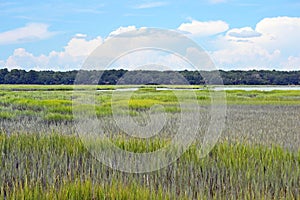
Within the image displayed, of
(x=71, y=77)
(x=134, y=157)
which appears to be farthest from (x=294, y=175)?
(x=71, y=77)

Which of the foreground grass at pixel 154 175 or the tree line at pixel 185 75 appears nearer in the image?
the foreground grass at pixel 154 175

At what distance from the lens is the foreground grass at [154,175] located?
287 cm

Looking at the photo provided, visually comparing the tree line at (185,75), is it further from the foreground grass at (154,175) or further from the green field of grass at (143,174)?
the foreground grass at (154,175)

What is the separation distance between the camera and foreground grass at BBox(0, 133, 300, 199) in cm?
287

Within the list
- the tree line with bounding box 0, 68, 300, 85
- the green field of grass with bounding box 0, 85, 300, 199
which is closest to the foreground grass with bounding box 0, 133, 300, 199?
the green field of grass with bounding box 0, 85, 300, 199

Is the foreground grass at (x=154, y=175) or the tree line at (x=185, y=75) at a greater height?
the tree line at (x=185, y=75)

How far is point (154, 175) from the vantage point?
3.67 metres

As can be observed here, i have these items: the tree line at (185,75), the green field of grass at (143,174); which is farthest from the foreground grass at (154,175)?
the tree line at (185,75)

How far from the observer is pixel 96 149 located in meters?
4.49

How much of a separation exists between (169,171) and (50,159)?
49.3 inches

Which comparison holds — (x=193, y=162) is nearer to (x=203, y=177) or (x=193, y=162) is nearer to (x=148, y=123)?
(x=203, y=177)

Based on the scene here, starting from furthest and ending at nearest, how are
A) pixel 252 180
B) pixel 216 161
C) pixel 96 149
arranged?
pixel 96 149 → pixel 216 161 → pixel 252 180

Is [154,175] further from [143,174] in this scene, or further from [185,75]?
[185,75]

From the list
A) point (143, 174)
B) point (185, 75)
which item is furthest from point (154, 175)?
point (185, 75)
